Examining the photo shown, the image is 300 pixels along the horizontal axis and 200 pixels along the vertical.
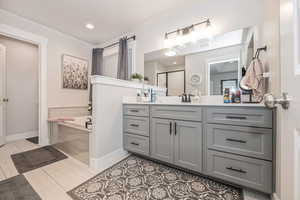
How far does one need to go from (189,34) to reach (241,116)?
1474 millimetres

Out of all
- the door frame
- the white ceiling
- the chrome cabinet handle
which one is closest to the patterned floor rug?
the chrome cabinet handle

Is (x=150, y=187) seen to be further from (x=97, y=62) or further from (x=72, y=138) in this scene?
(x=97, y=62)

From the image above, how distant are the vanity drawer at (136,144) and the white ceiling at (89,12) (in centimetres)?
209

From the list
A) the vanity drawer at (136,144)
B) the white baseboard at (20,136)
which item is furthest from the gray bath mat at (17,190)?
→ the white baseboard at (20,136)

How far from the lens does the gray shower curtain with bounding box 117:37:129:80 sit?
2.71 metres

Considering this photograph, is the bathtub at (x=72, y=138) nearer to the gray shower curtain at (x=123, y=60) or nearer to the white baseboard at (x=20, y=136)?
the white baseboard at (x=20, y=136)

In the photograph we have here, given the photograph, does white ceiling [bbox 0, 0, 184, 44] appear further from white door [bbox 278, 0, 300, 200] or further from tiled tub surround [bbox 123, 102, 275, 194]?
white door [bbox 278, 0, 300, 200]

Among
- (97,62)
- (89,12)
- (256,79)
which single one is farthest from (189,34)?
(97,62)

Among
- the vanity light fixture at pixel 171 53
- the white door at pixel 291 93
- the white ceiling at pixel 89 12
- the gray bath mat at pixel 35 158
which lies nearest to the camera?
the white door at pixel 291 93

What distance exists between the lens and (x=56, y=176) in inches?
59.1

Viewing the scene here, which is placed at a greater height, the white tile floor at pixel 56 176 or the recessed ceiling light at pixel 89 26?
the recessed ceiling light at pixel 89 26

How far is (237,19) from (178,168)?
205 centimetres

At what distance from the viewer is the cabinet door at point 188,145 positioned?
1.37 m

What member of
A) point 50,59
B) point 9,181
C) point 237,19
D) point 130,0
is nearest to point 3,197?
point 9,181
